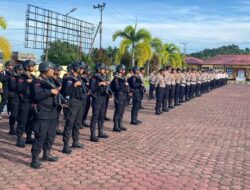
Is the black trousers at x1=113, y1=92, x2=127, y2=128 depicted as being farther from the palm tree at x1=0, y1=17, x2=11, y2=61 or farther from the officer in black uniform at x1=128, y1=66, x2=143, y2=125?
the palm tree at x1=0, y1=17, x2=11, y2=61

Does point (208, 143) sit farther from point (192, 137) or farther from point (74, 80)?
point (74, 80)

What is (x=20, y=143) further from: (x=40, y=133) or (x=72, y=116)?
(x=40, y=133)

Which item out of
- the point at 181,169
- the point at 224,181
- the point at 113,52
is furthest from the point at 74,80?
the point at 113,52

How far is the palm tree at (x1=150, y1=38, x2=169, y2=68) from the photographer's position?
36562mm

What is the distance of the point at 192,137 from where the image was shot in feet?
29.2

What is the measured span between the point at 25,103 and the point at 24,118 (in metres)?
0.31

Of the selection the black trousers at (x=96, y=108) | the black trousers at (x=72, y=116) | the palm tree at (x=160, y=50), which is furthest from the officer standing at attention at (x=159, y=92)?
the palm tree at (x=160, y=50)

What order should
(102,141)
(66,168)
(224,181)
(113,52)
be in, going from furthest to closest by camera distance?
(113,52)
(102,141)
(66,168)
(224,181)

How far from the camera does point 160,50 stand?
39031mm

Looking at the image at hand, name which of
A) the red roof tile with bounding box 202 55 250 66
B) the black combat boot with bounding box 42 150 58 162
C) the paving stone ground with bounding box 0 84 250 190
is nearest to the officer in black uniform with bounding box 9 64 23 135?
the paving stone ground with bounding box 0 84 250 190

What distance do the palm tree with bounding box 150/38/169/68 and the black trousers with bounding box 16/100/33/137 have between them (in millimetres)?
29766

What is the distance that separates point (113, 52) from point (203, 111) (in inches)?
1516

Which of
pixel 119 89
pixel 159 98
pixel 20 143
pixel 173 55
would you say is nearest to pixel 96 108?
pixel 119 89

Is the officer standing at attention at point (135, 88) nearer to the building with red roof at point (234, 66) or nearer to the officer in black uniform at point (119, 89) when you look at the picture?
the officer in black uniform at point (119, 89)
